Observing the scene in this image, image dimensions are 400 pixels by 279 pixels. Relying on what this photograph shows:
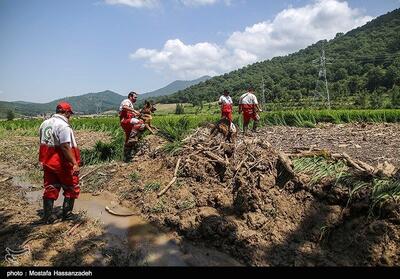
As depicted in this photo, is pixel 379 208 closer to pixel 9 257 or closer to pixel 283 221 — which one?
pixel 283 221

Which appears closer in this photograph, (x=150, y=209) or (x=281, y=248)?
(x=281, y=248)

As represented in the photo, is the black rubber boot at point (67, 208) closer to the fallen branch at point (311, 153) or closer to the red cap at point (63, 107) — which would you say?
the red cap at point (63, 107)

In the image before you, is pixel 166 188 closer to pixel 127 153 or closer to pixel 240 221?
pixel 240 221

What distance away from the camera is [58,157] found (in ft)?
16.7

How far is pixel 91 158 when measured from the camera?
31.4 ft

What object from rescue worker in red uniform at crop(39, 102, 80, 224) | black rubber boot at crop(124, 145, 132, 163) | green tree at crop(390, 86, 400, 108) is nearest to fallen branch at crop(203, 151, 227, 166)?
rescue worker in red uniform at crop(39, 102, 80, 224)

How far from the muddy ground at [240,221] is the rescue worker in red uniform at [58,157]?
0.47m

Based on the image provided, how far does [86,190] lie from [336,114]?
1331 cm

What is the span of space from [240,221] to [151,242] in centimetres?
120

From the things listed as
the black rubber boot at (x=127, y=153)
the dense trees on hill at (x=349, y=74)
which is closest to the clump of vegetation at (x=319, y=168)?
the black rubber boot at (x=127, y=153)

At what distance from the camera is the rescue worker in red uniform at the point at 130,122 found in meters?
8.66

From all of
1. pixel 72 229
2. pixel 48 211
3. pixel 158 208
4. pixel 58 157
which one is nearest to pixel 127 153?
pixel 158 208
